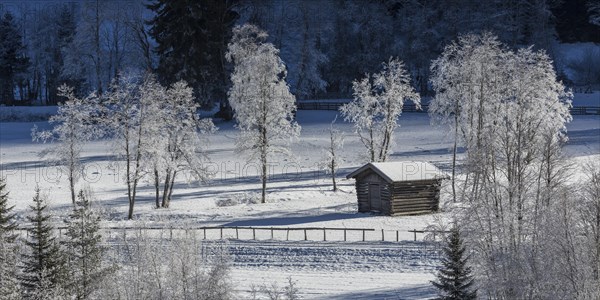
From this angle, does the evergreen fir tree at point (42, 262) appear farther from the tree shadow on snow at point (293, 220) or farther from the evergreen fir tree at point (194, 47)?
the evergreen fir tree at point (194, 47)

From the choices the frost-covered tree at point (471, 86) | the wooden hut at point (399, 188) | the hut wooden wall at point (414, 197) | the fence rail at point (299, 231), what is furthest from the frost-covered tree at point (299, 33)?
the fence rail at point (299, 231)

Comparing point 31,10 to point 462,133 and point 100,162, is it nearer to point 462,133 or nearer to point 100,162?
point 100,162

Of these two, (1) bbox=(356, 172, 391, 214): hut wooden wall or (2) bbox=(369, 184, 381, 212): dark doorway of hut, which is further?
(2) bbox=(369, 184, 381, 212): dark doorway of hut

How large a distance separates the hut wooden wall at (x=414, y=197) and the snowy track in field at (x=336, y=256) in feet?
26.6

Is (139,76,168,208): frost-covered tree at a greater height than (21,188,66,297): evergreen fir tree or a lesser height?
greater

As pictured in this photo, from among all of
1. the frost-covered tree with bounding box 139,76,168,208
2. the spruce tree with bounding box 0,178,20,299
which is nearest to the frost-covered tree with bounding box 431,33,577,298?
the spruce tree with bounding box 0,178,20,299

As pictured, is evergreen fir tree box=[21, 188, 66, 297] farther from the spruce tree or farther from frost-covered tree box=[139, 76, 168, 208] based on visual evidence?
frost-covered tree box=[139, 76, 168, 208]

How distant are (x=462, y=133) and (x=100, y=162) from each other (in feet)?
104

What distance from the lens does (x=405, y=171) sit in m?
46.8

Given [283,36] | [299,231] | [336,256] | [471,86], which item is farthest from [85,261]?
[283,36]

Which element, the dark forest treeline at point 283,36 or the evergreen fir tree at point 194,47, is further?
the dark forest treeline at point 283,36

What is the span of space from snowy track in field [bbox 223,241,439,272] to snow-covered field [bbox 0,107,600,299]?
1.9 inches

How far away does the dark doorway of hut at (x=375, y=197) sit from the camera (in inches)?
1844

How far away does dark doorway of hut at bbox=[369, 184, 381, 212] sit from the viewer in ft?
154
